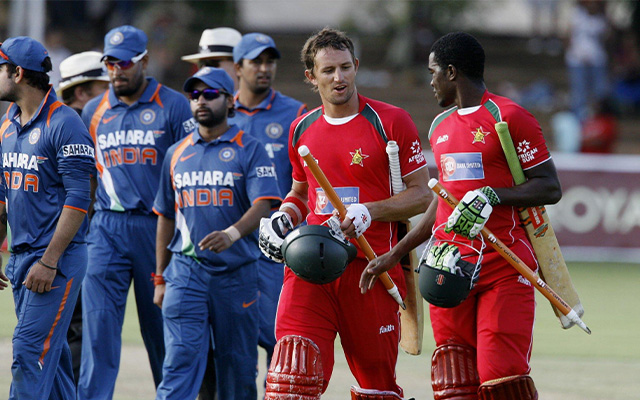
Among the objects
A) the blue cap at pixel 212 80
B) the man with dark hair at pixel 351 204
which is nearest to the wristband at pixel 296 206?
the man with dark hair at pixel 351 204

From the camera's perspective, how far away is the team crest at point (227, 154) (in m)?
7.45

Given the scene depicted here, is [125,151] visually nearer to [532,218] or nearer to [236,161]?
[236,161]

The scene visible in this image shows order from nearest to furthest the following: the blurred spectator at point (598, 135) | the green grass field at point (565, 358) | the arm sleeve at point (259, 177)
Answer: the arm sleeve at point (259, 177) < the green grass field at point (565, 358) < the blurred spectator at point (598, 135)

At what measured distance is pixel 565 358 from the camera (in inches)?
415

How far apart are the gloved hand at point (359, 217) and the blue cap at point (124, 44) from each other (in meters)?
3.20

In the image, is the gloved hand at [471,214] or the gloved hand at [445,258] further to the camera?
the gloved hand at [445,258]

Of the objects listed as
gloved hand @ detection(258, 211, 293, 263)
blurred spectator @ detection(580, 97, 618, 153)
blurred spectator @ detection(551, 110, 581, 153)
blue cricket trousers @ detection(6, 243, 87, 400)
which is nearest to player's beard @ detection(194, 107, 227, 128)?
blue cricket trousers @ detection(6, 243, 87, 400)

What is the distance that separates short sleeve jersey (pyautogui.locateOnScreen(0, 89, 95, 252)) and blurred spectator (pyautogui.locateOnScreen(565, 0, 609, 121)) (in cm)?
1612

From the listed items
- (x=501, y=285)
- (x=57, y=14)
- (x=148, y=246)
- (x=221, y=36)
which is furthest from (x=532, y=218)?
(x=57, y=14)

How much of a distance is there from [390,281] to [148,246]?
2706 mm

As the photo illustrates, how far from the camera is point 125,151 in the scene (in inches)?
327

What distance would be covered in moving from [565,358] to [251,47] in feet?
14.4

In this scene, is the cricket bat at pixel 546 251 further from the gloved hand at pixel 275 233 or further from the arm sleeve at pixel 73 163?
the arm sleeve at pixel 73 163

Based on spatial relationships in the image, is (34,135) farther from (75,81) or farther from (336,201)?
(75,81)
